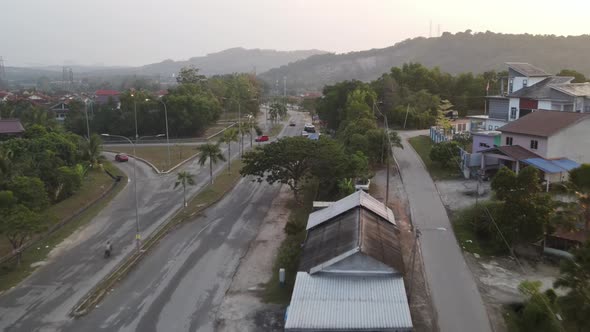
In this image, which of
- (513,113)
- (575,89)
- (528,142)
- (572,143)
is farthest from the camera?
(513,113)

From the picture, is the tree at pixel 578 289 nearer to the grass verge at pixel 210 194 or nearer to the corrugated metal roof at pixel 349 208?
the corrugated metal roof at pixel 349 208

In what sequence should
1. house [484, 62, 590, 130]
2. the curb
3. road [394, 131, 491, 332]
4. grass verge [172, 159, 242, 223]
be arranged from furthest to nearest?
house [484, 62, 590, 130] < grass verge [172, 159, 242, 223] < the curb < road [394, 131, 491, 332]

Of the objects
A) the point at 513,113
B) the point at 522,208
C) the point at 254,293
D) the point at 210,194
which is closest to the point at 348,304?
the point at 254,293

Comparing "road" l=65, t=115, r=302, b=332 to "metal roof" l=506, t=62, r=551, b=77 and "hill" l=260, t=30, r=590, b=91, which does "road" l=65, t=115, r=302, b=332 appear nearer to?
"metal roof" l=506, t=62, r=551, b=77

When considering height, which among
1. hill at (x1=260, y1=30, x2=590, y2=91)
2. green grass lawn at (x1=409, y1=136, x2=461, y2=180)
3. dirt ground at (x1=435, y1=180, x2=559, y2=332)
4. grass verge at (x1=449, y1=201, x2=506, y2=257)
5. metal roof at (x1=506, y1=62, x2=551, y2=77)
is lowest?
dirt ground at (x1=435, y1=180, x2=559, y2=332)

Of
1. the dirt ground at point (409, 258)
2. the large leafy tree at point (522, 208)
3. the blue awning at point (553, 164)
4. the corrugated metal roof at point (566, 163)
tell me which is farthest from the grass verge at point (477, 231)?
the corrugated metal roof at point (566, 163)

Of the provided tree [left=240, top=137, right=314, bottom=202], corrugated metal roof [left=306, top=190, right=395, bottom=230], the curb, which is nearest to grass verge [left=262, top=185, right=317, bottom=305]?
corrugated metal roof [left=306, top=190, right=395, bottom=230]

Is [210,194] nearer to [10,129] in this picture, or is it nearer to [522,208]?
[522,208]
